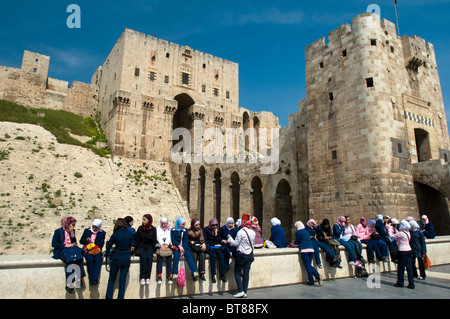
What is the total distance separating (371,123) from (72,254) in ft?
40.9

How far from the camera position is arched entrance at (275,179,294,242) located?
18812 mm

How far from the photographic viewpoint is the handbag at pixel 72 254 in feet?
17.3

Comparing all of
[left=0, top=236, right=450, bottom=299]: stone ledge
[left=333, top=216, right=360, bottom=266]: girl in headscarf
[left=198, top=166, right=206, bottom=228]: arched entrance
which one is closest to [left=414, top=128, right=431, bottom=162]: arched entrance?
[left=0, top=236, right=450, bottom=299]: stone ledge

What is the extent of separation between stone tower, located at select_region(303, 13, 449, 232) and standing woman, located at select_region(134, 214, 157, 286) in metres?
10.1

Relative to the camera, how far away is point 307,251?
23.9 feet

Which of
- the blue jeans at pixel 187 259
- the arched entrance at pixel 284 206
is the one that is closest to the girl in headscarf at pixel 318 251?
the blue jeans at pixel 187 259

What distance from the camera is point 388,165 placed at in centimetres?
1314

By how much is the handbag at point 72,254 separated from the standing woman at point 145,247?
0.94 meters

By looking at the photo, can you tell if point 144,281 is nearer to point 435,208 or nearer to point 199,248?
point 199,248

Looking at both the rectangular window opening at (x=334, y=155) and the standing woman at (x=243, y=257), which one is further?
the rectangular window opening at (x=334, y=155)

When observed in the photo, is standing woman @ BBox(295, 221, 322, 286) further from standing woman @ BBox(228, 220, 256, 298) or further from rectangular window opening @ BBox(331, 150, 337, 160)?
rectangular window opening @ BBox(331, 150, 337, 160)

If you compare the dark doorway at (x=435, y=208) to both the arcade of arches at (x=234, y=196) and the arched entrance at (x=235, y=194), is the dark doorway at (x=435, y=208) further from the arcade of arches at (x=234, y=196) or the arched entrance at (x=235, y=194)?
the arched entrance at (x=235, y=194)
